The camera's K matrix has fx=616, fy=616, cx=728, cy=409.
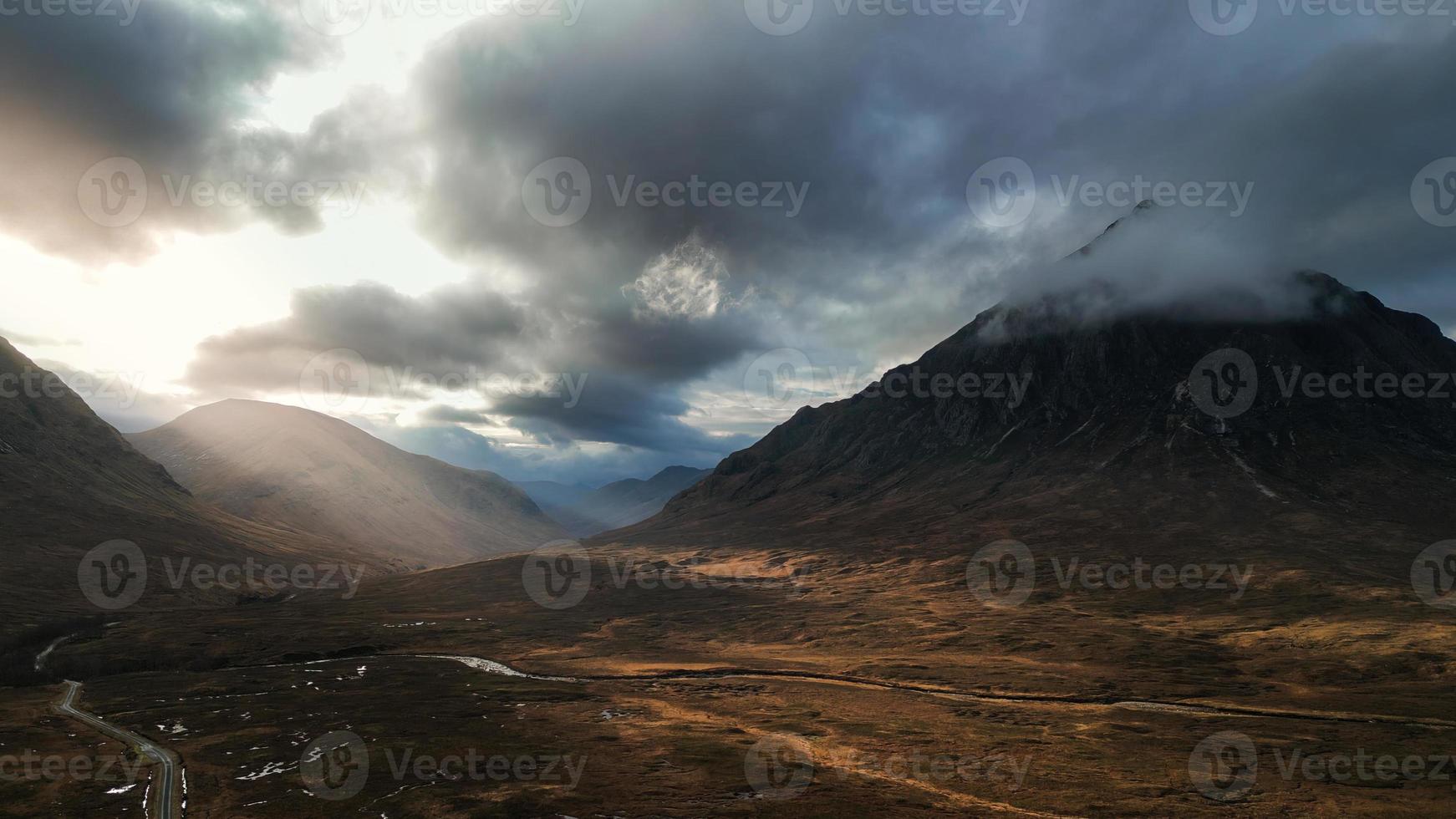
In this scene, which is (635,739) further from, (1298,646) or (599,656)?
(1298,646)

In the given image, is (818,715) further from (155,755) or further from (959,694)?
(155,755)

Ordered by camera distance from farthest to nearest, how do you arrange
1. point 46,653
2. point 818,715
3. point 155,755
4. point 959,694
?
point 46,653 → point 959,694 → point 818,715 → point 155,755

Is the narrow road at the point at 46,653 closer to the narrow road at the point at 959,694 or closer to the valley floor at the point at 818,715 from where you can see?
the valley floor at the point at 818,715

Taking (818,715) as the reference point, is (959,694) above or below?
below

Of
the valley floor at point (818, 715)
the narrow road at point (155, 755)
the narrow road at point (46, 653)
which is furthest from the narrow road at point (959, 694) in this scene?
the narrow road at point (46, 653)

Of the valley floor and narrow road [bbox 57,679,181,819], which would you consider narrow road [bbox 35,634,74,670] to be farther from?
narrow road [bbox 57,679,181,819]

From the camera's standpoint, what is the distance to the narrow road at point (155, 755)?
59.5 m

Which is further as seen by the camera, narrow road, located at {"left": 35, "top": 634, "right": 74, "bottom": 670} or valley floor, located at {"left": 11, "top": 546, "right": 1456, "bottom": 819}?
narrow road, located at {"left": 35, "top": 634, "right": 74, "bottom": 670}

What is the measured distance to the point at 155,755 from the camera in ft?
243

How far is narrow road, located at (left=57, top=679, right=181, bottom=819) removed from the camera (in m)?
59.5

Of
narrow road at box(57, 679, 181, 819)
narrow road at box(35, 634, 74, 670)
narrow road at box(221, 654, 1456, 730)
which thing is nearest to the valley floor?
narrow road at box(221, 654, 1456, 730)

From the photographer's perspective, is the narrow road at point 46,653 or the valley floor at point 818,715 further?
the narrow road at point 46,653

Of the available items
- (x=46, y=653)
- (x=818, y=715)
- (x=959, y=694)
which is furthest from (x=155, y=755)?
(x=46, y=653)

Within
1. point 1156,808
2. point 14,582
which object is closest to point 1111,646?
point 1156,808
